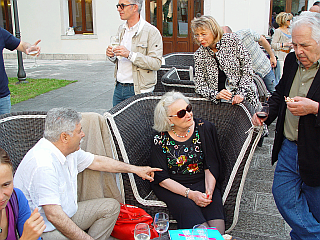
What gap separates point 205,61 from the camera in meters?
3.39

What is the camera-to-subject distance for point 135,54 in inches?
152

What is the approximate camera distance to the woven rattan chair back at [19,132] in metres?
2.70

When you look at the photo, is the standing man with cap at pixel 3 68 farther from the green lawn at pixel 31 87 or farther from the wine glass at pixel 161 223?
the green lawn at pixel 31 87

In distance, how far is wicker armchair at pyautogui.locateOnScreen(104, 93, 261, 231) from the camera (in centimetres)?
272

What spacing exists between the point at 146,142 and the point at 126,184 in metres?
0.51

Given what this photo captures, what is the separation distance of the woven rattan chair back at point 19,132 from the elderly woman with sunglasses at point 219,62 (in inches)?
60.8

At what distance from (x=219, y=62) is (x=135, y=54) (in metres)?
1.04

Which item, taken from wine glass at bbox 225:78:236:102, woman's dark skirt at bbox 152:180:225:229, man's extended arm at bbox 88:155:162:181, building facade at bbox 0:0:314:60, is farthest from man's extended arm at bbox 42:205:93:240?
building facade at bbox 0:0:314:60

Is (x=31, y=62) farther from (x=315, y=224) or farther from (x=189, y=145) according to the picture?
(x=315, y=224)

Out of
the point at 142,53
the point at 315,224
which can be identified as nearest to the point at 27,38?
the point at 142,53

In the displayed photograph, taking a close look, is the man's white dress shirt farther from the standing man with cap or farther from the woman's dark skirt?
the standing man with cap

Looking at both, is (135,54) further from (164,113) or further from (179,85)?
(164,113)

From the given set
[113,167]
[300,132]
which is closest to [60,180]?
[113,167]

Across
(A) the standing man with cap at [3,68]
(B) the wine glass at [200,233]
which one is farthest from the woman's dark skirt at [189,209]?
(A) the standing man with cap at [3,68]
